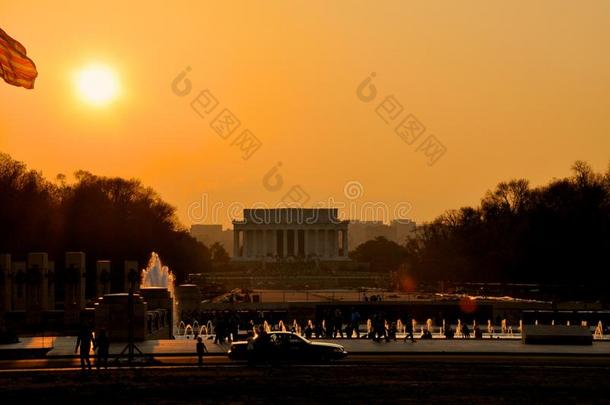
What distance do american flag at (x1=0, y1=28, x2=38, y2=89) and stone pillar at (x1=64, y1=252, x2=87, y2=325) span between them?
27.4 m

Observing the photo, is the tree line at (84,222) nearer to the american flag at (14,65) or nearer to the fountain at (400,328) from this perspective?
the fountain at (400,328)

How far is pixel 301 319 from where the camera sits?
84938mm

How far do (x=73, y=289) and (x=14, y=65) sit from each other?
39.0 metres

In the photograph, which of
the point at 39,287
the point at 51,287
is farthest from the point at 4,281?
the point at 51,287

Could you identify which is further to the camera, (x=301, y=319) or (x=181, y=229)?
(x=181, y=229)

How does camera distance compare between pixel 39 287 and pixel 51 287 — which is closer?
pixel 39 287

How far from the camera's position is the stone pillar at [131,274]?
52.7 metres

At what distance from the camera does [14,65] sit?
41219 millimetres

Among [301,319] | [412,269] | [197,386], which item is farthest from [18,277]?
[412,269]

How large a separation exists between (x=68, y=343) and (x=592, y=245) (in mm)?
66441

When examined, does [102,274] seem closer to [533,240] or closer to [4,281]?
[4,281]

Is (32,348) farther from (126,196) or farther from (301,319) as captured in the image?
(126,196)

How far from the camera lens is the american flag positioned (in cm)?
4106

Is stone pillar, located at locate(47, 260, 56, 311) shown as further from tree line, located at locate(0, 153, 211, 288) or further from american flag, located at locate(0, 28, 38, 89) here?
american flag, located at locate(0, 28, 38, 89)
